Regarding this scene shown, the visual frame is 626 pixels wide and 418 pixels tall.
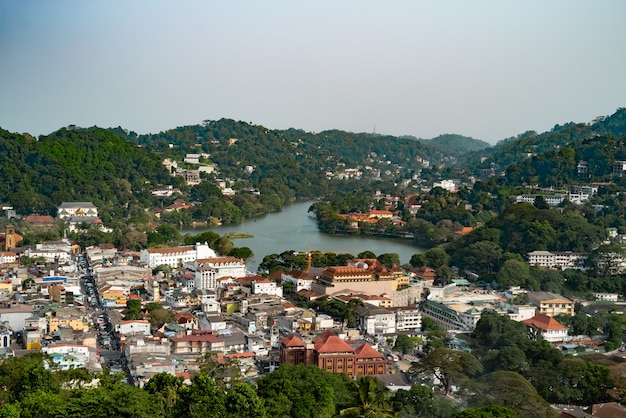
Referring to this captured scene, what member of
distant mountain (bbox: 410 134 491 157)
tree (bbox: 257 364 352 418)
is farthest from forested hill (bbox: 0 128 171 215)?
distant mountain (bbox: 410 134 491 157)

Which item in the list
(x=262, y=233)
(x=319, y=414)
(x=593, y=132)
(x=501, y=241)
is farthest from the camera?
(x=593, y=132)

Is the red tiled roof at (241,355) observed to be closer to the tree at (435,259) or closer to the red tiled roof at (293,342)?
the red tiled roof at (293,342)

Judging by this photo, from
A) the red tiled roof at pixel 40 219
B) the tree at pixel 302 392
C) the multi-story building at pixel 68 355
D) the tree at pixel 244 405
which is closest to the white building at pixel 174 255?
the red tiled roof at pixel 40 219

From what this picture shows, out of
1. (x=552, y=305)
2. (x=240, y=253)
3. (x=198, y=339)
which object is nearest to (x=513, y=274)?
(x=552, y=305)

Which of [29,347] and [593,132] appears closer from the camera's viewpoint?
[29,347]

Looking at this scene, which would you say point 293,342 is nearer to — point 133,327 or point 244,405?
point 133,327

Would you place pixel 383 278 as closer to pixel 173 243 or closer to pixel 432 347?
pixel 432 347

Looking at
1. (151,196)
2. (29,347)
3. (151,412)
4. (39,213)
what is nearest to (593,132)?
(151,196)
